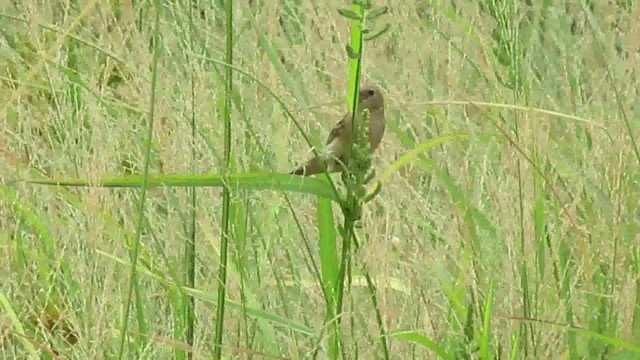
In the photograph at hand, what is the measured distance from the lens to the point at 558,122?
212 cm

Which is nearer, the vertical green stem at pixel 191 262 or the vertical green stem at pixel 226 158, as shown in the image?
the vertical green stem at pixel 226 158

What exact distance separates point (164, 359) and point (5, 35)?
128 cm

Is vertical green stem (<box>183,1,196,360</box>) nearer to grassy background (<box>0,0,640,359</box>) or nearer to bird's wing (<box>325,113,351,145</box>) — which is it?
grassy background (<box>0,0,640,359</box>)

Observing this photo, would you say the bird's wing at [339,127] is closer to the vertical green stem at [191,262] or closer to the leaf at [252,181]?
the vertical green stem at [191,262]

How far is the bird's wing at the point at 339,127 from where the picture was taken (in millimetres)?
1364

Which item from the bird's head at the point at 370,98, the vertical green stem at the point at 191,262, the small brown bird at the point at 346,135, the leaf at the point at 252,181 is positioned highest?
the bird's head at the point at 370,98

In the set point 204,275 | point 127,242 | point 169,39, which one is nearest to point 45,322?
point 127,242

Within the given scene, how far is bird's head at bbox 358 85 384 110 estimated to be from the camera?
1.55 m

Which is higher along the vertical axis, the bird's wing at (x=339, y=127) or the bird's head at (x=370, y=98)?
the bird's head at (x=370, y=98)

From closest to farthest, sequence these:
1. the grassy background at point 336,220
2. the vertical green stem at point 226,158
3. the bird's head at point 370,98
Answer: the vertical green stem at point 226,158 < the grassy background at point 336,220 < the bird's head at point 370,98

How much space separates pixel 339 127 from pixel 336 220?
305 millimetres

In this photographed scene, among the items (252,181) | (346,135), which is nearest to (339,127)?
(346,135)

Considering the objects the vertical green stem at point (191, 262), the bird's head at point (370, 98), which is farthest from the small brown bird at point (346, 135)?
the vertical green stem at point (191, 262)

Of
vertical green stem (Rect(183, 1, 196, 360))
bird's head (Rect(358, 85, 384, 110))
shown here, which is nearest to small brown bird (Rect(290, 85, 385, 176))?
bird's head (Rect(358, 85, 384, 110))
